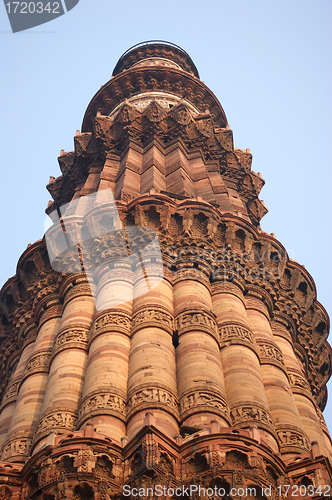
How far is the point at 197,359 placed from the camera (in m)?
12.1

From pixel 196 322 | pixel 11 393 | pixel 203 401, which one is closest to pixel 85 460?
pixel 203 401

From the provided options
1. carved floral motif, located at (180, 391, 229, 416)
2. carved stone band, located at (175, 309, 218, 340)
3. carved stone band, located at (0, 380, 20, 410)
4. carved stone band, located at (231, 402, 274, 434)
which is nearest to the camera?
carved floral motif, located at (180, 391, 229, 416)

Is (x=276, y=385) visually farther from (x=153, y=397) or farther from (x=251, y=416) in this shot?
(x=153, y=397)

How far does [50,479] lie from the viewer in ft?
29.7

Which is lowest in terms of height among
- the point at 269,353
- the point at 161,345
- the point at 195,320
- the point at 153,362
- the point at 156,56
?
the point at 153,362

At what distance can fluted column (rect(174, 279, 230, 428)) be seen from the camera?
428 inches

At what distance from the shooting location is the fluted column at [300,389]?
44.4 ft

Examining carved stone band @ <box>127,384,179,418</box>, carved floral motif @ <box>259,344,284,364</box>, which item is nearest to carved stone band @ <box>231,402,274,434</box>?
carved stone band @ <box>127,384,179,418</box>

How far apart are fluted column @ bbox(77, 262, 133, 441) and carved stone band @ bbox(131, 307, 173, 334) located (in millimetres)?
210

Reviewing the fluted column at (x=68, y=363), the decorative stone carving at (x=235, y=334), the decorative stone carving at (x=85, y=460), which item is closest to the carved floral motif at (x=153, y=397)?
the fluted column at (x=68, y=363)

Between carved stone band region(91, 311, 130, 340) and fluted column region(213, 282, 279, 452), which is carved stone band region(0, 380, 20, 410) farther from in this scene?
fluted column region(213, 282, 279, 452)

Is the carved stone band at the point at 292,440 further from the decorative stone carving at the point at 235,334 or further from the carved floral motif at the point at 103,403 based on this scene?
the carved floral motif at the point at 103,403

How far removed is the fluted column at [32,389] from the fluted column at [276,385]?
4.28 meters

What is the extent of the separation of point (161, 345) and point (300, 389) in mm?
3910
